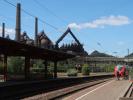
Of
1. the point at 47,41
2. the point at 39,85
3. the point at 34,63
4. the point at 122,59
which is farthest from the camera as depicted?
the point at 122,59

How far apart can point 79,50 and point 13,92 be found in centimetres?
15557

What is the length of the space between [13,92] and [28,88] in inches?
158

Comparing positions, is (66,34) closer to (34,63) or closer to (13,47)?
(34,63)

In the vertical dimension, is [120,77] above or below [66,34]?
below

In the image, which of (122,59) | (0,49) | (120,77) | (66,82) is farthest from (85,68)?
(122,59)

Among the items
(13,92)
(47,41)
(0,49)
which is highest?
(47,41)

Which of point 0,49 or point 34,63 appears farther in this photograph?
point 34,63

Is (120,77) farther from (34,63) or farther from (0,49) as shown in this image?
(34,63)

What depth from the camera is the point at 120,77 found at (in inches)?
2159

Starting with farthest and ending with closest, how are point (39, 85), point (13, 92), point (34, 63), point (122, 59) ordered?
1. point (122, 59)
2. point (34, 63)
3. point (39, 85)
4. point (13, 92)

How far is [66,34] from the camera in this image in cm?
16700

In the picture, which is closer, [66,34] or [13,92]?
[13,92]

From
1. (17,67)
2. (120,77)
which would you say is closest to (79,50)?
(17,67)

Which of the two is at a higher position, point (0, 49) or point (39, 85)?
point (0, 49)
